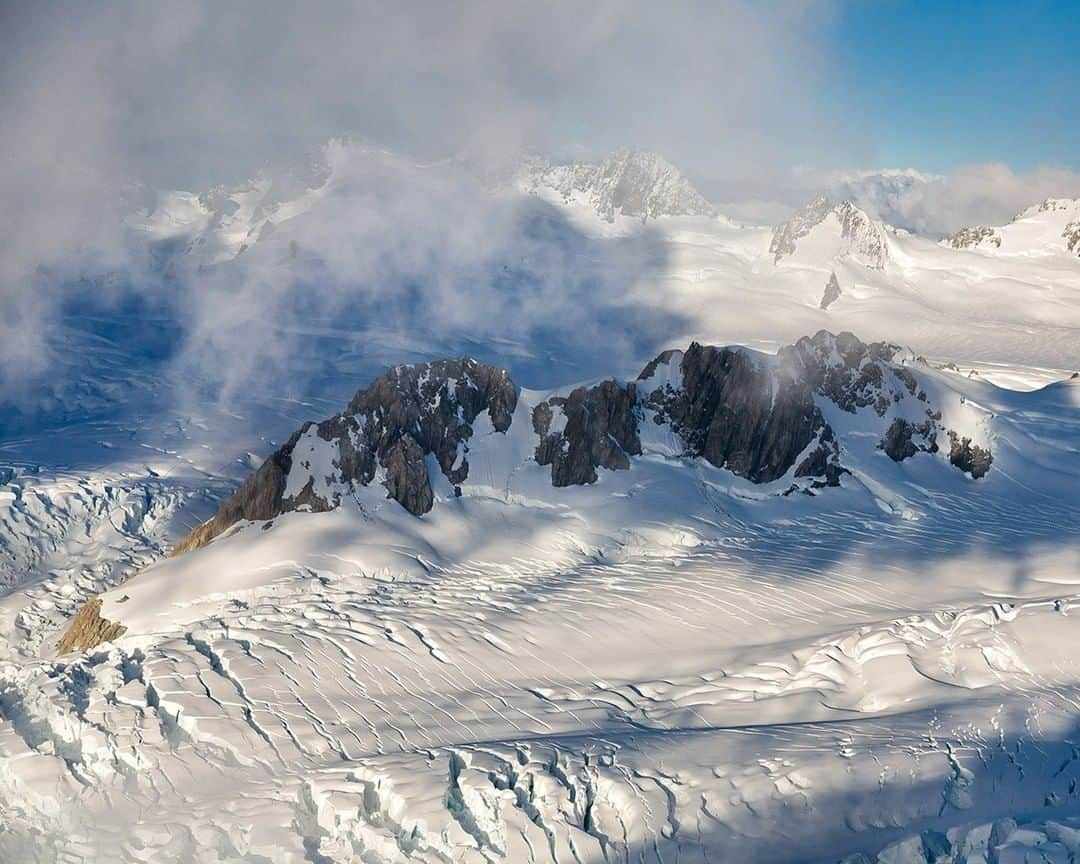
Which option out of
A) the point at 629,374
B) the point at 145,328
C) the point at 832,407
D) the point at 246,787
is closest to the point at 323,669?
the point at 246,787

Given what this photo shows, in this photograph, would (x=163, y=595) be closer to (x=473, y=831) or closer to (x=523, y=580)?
(x=523, y=580)

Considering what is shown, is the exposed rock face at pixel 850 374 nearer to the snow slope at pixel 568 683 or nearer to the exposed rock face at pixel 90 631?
the snow slope at pixel 568 683

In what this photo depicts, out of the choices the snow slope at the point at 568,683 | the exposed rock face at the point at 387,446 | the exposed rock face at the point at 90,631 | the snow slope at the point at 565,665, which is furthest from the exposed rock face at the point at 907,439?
the exposed rock face at the point at 90,631

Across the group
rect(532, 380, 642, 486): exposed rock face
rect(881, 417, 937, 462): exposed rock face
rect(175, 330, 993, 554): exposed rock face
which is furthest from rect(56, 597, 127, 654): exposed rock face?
rect(881, 417, 937, 462): exposed rock face

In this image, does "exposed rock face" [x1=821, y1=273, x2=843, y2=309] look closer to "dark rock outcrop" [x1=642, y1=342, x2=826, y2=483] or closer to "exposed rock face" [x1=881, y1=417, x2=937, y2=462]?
"exposed rock face" [x1=881, y1=417, x2=937, y2=462]

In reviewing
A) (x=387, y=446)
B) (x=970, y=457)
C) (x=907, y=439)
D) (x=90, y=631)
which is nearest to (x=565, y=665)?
(x=387, y=446)

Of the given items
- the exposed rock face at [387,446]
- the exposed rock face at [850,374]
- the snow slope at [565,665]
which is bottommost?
the snow slope at [565,665]
